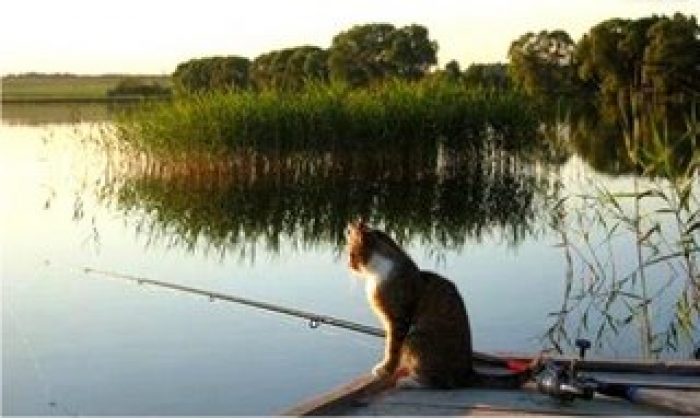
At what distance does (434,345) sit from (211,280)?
25.0 ft

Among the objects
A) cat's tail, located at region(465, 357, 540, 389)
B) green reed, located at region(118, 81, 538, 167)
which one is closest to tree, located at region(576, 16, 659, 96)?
green reed, located at region(118, 81, 538, 167)

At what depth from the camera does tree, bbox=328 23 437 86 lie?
7244 centimetres

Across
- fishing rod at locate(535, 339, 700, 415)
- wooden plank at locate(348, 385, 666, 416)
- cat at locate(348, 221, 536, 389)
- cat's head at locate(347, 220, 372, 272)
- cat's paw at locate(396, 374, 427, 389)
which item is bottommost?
wooden plank at locate(348, 385, 666, 416)

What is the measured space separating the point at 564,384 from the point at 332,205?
44.3ft

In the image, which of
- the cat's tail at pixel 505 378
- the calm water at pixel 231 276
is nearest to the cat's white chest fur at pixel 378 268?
the cat's tail at pixel 505 378

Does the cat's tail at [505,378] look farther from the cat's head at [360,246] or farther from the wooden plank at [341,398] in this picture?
the cat's head at [360,246]

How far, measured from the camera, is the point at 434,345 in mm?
5992

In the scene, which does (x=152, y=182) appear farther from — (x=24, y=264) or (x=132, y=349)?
(x=132, y=349)

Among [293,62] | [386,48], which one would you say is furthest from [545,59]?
[293,62]

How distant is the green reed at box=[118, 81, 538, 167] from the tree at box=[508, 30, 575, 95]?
4718 cm

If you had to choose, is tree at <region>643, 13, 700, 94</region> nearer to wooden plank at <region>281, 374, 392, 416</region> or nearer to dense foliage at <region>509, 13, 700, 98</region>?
dense foliage at <region>509, 13, 700, 98</region>

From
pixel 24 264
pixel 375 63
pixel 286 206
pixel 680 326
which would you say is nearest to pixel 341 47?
pixel 375 63

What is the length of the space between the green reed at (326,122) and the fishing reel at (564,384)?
1455cm

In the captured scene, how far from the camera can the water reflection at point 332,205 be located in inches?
651
